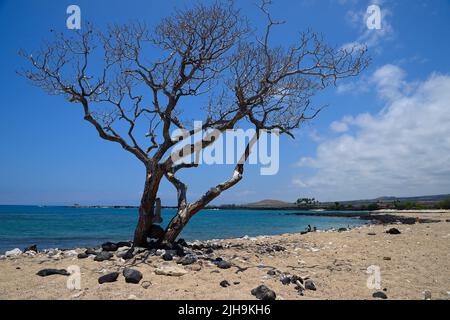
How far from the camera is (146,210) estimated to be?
10.7 m

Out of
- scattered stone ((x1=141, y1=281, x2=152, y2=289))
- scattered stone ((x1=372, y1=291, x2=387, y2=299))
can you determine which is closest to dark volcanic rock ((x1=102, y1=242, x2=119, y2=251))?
scattered stone ((x1=141, y1=281, x2=152, y2=289))

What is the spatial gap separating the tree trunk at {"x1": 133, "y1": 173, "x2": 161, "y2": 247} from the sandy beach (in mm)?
1420

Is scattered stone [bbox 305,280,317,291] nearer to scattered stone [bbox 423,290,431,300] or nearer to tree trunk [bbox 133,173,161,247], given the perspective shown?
scattered stone [bbox 423,290,431,300]

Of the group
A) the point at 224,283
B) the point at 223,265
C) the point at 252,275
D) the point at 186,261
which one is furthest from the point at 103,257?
the point at 252,275

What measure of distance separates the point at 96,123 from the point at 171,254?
4882 mm

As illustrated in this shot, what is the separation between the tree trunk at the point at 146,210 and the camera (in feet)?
34.8

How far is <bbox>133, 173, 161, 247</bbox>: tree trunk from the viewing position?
1062 cm

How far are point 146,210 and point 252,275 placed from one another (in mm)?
4539

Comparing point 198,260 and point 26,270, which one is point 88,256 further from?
point 198,260

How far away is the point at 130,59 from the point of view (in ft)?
35.8

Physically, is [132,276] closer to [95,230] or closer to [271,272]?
[271,272]

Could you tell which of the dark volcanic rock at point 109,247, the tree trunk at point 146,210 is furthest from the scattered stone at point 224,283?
the dark volcanic rock at point 109,247

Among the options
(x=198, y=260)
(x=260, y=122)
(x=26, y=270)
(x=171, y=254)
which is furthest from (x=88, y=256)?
(x=260, y=122)

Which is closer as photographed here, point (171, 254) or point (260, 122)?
point (171, 254)
